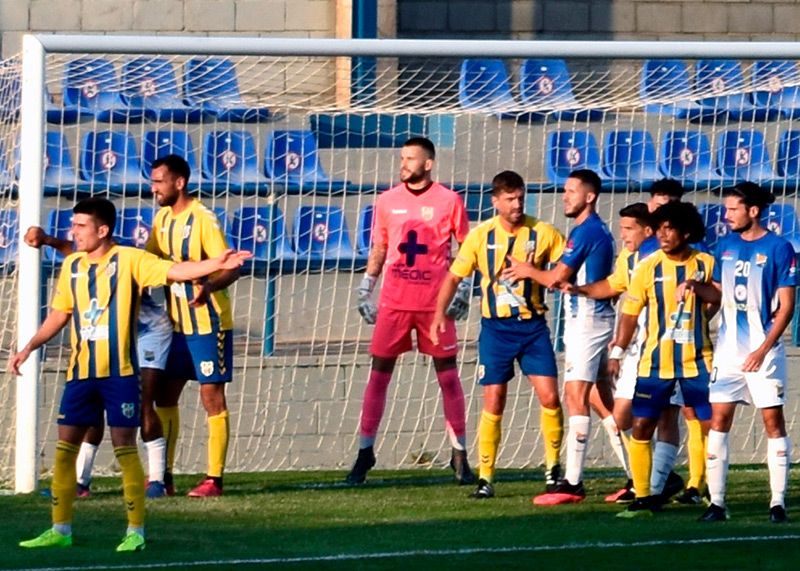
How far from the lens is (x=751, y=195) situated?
6645mm

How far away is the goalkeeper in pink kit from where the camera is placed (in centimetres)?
824

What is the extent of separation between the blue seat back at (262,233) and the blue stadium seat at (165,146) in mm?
447

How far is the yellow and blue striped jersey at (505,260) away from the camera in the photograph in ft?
25.1

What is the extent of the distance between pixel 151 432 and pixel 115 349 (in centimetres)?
155

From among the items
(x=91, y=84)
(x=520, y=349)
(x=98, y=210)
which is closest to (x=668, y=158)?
(x=520, y=349)

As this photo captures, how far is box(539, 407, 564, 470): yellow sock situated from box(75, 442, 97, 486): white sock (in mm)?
2172

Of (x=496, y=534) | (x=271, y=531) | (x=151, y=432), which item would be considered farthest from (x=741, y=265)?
(x=151, y=432)

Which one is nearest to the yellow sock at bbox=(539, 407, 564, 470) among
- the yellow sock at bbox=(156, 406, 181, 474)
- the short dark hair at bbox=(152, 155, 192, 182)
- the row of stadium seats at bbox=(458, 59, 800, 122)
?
the yellow sock at bbox=(156, 406, 181, 474)

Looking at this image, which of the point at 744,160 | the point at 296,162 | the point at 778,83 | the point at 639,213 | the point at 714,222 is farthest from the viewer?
the point at 744,160

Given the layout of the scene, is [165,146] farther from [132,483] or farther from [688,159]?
[132,483]

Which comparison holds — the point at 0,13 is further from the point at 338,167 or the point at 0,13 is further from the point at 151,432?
the point at 151,432

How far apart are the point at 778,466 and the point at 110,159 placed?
493 centimetres

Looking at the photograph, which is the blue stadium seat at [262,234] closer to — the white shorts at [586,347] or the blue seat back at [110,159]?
→ the blue seat back at [110,159]

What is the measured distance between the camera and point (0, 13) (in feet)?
44.4
